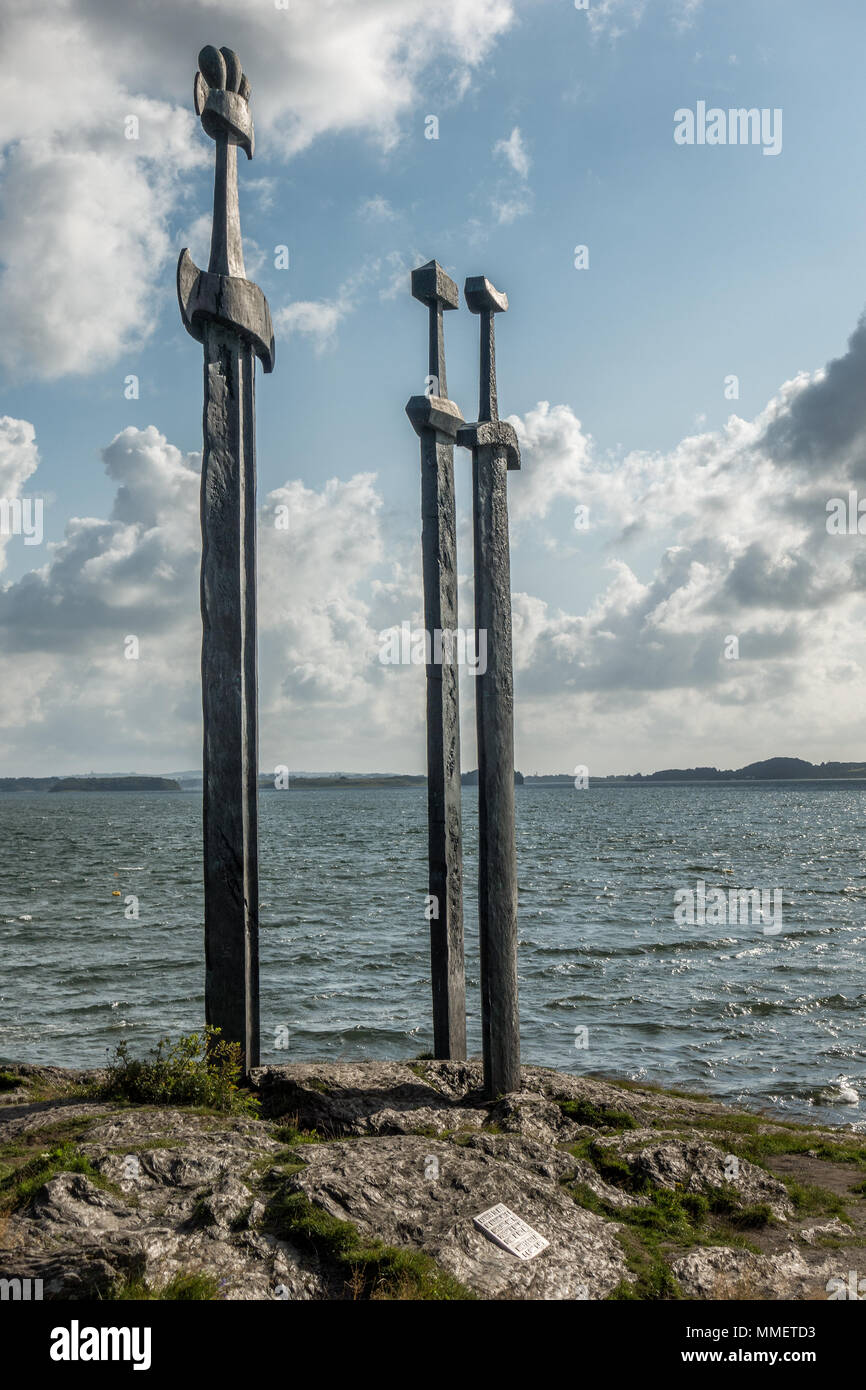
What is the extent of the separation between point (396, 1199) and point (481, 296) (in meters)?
7.92

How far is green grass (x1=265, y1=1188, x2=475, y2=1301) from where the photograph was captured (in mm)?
4660

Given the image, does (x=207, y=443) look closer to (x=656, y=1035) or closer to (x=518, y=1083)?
(x=518, y=1083)

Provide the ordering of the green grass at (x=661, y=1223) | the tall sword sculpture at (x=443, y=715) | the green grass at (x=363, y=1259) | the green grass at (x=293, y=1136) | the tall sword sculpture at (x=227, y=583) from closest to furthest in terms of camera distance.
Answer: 1. the green grass at (x=363, y=1259)
2. the green grass at (x=661, y=1223)
3. the green grass at (x=293, y=1136)
4. the tall sword sculpture at (x=227, y=583)
5. the tall sword sculpture at (x=443, y=715)

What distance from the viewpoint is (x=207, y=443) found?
8.00 m

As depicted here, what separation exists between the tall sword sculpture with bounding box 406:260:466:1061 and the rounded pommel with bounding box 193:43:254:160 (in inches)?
87.5

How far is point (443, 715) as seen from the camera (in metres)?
9.40

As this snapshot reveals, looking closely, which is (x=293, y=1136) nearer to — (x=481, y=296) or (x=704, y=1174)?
(x=704, y=1174)

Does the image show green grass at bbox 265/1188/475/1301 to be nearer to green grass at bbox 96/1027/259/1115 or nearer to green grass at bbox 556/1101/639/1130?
green grass at bbox 96/1027/259/1115

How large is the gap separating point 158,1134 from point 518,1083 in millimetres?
3476

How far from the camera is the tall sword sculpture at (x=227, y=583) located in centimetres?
786

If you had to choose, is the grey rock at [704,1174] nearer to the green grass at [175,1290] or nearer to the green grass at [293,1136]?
the green grass at [293,1136]

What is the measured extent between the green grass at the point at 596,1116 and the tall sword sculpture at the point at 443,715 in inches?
48.4

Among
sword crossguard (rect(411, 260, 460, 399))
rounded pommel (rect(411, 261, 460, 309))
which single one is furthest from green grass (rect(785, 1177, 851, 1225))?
rounded pommel (rect(411, 261, 460, 309))

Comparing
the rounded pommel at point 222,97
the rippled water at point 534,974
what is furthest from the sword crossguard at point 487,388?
the rippled water at point 534,974
